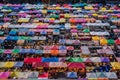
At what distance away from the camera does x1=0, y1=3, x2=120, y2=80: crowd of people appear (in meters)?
10.9

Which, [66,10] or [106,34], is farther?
[66,10]

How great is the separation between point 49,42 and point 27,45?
1252 millimetres

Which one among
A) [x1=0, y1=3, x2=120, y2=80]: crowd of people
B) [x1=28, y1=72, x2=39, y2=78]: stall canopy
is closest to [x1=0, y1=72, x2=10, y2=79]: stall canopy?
[x1=0, y1=3, x2=120, y2=80]: crowd of people

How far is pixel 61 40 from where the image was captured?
1348cm

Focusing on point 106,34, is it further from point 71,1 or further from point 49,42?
point 71,1

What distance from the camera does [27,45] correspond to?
513 inches

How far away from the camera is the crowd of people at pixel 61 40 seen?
429 inches

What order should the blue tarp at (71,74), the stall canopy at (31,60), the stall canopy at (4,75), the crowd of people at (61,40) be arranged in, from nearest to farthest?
the stall canopy at (4,75)
the blue tarp at (71,74)
the crowd of people at (61,40)
the stall canopy at (31,60)

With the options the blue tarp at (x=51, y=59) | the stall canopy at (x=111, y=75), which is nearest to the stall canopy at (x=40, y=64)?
the blue tarp at (x=51, y=59)

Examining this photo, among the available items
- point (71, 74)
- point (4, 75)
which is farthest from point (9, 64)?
point (71, 74)

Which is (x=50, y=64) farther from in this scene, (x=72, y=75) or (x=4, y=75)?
(x=4, y=75)

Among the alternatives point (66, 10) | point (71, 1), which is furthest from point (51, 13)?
point (71, 1)

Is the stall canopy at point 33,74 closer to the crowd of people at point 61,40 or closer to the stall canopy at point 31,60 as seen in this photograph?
the crowd of people at point 61,40

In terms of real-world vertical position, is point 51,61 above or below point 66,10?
below
